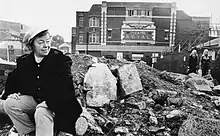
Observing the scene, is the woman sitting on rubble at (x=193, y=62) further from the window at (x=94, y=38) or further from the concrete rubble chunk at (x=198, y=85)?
the window at (x=94, y=38)

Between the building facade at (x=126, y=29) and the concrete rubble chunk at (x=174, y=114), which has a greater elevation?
the building facade at (x=126, y=29)

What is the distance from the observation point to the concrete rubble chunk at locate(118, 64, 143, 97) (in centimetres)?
253

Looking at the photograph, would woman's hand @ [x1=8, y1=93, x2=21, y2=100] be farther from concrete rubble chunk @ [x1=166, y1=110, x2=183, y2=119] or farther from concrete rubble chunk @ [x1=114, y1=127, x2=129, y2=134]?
concrete rubble chunk @ [x1=166, y1=110, x2=183, y2=119]

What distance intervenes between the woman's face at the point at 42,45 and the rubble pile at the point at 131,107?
0.79 metres

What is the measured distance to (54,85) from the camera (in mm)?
1312

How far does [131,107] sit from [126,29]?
0.80 meters

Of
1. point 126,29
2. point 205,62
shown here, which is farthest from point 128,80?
point 205,62

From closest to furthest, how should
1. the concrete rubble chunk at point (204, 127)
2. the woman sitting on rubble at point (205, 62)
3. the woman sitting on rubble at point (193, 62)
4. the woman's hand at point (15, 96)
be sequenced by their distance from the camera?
the woman's hand at point (15, 96) → the concrete rubble chunk at point (204, 127) → the woman sitting on rubble at point (205, 62) → the woman sitting on rubble at point (193, 62)

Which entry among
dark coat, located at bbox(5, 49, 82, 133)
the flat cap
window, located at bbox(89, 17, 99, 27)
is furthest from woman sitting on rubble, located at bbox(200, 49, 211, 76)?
the flat cap

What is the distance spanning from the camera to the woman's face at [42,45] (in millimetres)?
1319

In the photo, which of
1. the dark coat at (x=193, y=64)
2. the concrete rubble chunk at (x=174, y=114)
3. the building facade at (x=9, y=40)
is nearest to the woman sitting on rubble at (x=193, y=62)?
the dark coat at (x=193, y=64)

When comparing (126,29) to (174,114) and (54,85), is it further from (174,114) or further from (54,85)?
(54,85)

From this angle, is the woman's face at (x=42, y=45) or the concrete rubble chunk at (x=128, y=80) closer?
the woman's face at (x=42, y=45)

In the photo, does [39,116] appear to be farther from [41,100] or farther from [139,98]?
[139,98]
